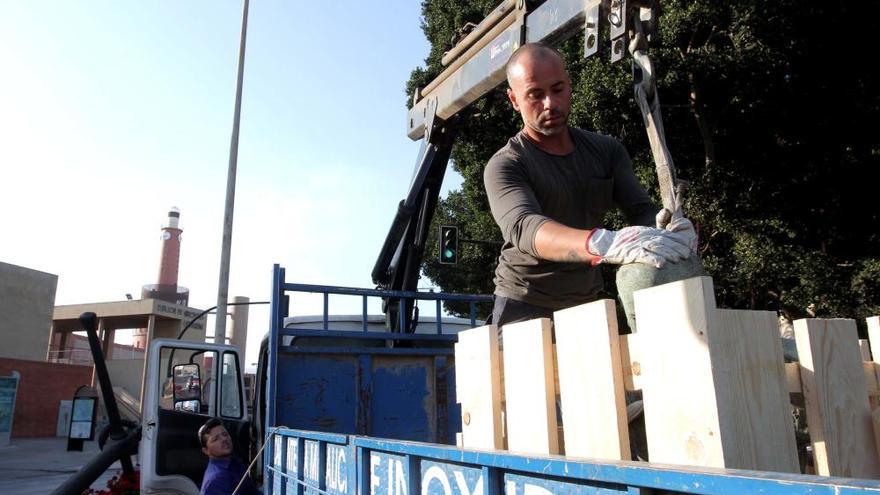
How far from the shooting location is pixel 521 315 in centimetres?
259

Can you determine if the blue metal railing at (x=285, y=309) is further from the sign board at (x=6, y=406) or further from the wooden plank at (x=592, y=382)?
the sign board at (x=6, y=406)

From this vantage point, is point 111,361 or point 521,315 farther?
point 111,361

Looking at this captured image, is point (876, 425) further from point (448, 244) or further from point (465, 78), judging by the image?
point (448, 244)

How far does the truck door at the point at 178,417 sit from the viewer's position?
22.7ft

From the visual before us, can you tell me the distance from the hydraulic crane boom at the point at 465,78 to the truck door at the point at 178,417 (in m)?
2.13

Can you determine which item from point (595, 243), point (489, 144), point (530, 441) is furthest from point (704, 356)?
point (489, 144)

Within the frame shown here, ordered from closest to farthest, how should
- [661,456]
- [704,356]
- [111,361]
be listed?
1. [704,356]
2. [661,456]
3. [111,361]

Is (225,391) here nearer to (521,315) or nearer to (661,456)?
(521,315)

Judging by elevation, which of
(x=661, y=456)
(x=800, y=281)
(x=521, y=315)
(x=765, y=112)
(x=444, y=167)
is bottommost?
(x=661, y=456)

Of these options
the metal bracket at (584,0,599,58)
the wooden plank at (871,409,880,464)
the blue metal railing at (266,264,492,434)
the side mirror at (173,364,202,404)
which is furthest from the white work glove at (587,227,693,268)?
the side mirror at (173,364,202,404)

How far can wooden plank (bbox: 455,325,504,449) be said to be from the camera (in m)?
1.85

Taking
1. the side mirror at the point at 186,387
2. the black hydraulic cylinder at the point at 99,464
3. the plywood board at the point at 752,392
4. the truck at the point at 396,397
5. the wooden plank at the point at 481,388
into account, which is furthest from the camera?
the black hydraulic cylinder at the point at 99,464

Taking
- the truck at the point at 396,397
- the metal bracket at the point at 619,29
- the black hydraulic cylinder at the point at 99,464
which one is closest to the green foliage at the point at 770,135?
the truck at the point at 396,397

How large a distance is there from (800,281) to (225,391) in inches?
338
